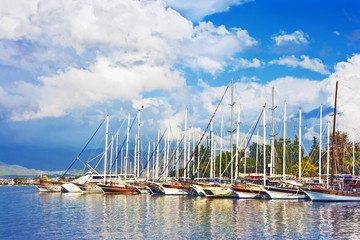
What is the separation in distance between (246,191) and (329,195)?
50.6 ft

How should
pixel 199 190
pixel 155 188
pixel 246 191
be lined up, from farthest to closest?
pixel 155 188, pixel 199 190, pixel 246 191

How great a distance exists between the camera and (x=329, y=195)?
79688 mm

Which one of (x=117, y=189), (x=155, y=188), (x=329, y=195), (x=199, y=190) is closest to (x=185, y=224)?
(x=329, y=195)

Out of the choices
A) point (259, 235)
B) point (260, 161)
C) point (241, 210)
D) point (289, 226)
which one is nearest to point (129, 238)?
point (259, 235)

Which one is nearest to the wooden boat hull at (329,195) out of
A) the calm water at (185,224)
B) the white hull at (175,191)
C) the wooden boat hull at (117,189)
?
the calm water at (185,224)

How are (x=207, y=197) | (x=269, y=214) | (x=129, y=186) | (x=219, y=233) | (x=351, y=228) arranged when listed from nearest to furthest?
(x=219, y=233) < (x=351, y=228) < (x=269, y=214) < (x=207, y=197) < (x=129, y=186)

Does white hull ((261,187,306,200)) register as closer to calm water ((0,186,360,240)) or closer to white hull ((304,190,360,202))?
white hull ((304,190,360,202))

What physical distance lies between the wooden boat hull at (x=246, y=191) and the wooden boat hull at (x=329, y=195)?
9728mm

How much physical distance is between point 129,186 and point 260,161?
51133 mm

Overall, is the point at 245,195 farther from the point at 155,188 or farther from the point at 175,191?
Answer: the point at 155,188

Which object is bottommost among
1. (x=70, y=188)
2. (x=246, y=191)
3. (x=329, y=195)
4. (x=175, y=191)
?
(x=70, y=188)

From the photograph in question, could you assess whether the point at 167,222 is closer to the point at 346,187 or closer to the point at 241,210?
the point at 241,210

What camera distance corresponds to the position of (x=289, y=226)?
1823 inches

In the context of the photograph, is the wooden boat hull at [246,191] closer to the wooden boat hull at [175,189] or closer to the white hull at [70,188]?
the wooden boat hull at [175,189]
